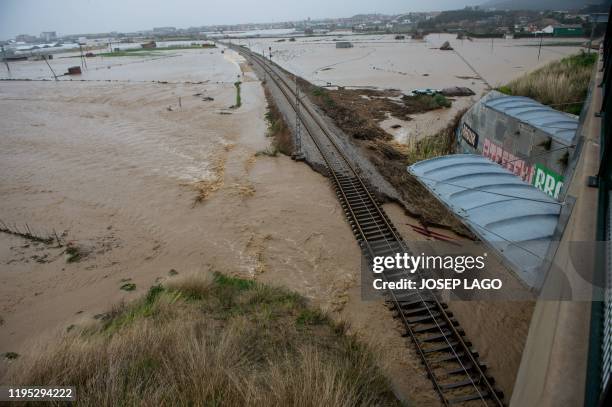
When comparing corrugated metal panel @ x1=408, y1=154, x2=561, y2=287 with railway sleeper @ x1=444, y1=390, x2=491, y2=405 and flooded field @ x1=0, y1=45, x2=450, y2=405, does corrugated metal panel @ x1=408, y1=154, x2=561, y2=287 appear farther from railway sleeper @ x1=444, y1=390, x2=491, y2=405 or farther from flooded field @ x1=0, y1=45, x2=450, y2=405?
flooded field @ x1=0, y1=45, x2=450, y2=405

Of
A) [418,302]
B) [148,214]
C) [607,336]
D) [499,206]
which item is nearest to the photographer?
[607,336]

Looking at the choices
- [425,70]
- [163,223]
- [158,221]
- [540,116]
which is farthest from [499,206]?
[425,70]

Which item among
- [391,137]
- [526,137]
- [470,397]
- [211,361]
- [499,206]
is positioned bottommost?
[470,397]

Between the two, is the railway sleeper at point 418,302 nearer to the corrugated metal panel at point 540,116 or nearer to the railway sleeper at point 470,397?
the railway sleeper at point 470,397

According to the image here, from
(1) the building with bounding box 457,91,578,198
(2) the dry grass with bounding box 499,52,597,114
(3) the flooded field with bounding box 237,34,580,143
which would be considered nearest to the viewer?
(1) the building with bounding box 457,91,578,198

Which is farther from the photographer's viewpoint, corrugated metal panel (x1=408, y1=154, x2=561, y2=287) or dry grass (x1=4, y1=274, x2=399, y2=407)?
corrugated metal panel (x1=408, y1=154, x2=561, y2=287)

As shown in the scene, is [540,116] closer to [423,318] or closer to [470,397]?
[423,318]

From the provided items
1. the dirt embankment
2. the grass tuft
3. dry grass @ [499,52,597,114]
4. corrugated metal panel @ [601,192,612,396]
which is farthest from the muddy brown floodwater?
dry grass @ [499,52,597,114]

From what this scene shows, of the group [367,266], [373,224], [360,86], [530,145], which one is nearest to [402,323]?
[367,266]
